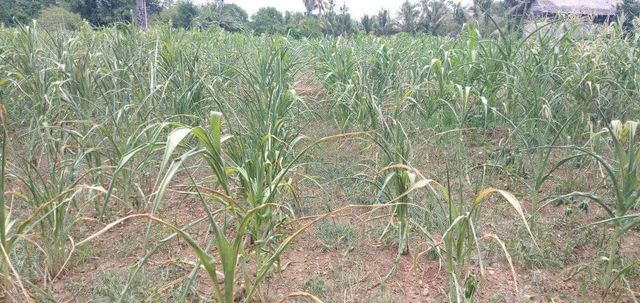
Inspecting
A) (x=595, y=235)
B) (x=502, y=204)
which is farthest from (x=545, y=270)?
(x=502, y=204)

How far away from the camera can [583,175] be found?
2.64 m

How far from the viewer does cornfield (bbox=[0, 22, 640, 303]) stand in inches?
57.9

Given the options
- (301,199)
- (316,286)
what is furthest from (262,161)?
(301,199)

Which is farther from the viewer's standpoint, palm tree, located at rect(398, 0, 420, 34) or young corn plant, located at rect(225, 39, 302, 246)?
palm tree, located at rect(398, 0, 420, 34)

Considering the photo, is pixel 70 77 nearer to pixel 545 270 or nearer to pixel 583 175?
pixel 545 270

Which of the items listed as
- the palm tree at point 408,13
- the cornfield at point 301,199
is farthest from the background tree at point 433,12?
the cornfield at point 301,199

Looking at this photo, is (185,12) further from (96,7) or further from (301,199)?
(301,199)

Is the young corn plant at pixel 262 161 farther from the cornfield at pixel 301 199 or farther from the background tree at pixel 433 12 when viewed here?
the background tree at pixel 433 12

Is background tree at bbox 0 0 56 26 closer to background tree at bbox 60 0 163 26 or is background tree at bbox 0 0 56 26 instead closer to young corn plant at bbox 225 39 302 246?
background tree at bbox 60 0 163 26

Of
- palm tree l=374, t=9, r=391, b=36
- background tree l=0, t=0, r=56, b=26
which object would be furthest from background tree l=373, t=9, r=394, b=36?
background tree l=0, t=0, r=56, b=26

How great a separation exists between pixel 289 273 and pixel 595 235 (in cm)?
141

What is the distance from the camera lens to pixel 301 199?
93.9 inches

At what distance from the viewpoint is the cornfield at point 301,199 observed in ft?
4.83

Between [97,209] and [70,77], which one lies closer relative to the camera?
[97,209]
